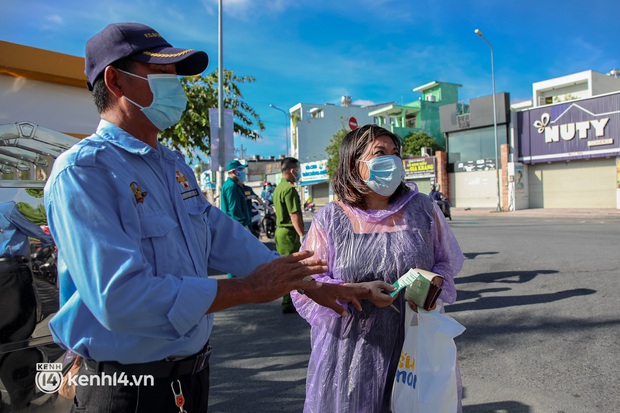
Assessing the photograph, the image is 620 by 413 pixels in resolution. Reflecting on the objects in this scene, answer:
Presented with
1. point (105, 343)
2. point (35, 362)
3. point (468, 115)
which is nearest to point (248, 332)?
point (35, 362)

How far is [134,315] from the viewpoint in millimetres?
1082

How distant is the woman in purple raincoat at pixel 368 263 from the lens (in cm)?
215

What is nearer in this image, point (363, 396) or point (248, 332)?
point (363, 396)

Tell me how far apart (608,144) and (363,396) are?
27577 millimetres

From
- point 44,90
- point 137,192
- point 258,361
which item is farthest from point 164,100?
point 44,90

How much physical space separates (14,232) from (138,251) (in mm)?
1450

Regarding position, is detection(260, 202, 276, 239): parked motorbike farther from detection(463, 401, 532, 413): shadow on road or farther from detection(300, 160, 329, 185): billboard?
detection(300, 160, 329, 185): billboard

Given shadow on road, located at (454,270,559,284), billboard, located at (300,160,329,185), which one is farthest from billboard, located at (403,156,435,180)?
shadow on road, located at (454,270,559,284)

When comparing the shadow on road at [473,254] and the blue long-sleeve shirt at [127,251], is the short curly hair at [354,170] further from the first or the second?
the shadow on road at [473,254]

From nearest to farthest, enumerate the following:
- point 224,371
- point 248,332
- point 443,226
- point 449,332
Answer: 1. point 449,332
2. point 443,226
3. point 224,371
4. point 248,332

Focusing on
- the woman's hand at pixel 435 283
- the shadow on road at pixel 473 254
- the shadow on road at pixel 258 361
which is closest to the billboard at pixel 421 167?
the shadow on road at pixel 473 254

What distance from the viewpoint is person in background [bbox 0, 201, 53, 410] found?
6.48 ft

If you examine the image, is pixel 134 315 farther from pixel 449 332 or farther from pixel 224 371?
pixel 224 371

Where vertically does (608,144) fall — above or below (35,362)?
above
